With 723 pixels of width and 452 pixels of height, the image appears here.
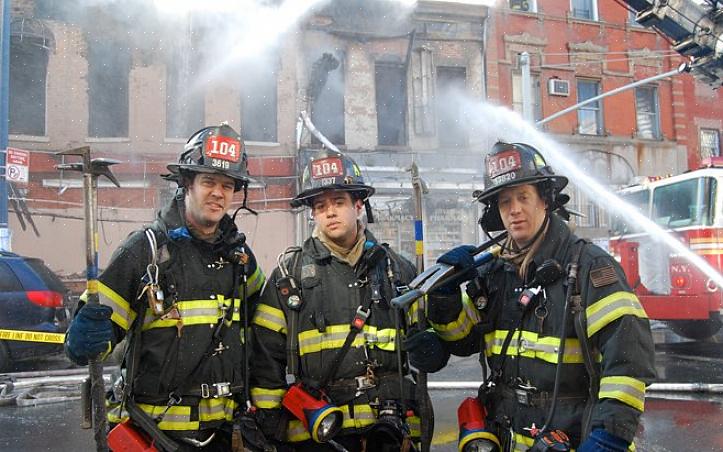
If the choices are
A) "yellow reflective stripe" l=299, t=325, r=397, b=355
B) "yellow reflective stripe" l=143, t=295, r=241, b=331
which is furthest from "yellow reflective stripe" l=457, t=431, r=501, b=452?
"yellow reflective stripe" l=143, t=295, r=241, b=331

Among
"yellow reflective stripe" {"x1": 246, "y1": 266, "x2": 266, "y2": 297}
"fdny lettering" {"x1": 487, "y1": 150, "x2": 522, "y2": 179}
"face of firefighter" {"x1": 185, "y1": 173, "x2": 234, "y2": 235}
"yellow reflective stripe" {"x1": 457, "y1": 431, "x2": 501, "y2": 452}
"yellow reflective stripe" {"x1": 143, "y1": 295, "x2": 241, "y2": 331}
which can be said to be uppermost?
"fdny lettering" {"x1": 487, "y1": 150, "x2": 522, "y2": 179}

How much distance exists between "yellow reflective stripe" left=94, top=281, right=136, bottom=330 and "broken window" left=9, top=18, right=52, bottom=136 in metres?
13.7

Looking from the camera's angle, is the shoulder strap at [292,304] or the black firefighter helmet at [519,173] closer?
the black firefighter helmet at [519,173]

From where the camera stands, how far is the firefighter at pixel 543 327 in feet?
6.44

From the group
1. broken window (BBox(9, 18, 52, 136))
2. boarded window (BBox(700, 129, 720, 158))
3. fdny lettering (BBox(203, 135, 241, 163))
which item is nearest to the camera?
fdny lettering (BBox(203, 135, 241, 163))

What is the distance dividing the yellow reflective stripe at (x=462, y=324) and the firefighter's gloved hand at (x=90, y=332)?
148 centimetres

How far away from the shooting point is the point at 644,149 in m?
18.5

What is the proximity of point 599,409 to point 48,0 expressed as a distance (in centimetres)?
1596

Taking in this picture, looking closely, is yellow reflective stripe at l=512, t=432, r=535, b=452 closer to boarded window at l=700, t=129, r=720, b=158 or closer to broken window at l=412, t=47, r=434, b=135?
broken window at l=412, t=47, r=434, b=135

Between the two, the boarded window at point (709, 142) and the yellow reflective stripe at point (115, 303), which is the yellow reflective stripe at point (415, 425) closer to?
the yellow reflective stripe at point (115, 303)

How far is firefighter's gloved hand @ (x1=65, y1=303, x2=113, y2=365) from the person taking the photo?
2328 mm

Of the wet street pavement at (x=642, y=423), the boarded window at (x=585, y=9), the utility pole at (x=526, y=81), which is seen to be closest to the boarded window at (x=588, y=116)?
the boarded window at (x=585, y=9)

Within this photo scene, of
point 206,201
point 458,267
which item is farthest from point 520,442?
point 206,201

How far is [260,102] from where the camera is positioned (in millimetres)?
15359
